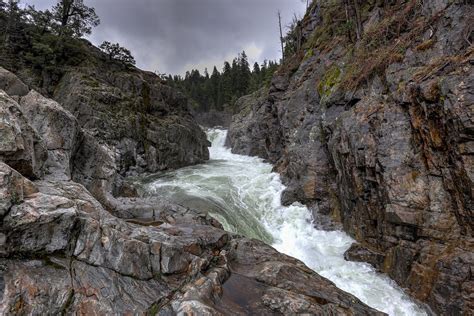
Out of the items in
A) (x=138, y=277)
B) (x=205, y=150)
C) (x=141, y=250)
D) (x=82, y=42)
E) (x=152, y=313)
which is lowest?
(x=152, y=313)

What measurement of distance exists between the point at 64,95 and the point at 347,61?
22.1 meters

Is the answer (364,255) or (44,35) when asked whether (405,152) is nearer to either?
(364,255)

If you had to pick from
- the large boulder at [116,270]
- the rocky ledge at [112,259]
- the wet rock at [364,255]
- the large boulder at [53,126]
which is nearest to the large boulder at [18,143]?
the rocky ledge at [112,259]

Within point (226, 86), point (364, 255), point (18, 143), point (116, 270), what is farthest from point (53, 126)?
point (226, 86)

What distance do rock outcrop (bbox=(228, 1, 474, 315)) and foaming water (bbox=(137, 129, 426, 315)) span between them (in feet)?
2.03

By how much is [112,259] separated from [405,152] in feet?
32.9

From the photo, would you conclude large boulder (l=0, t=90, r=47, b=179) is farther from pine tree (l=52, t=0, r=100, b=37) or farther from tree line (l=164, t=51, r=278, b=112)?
tree line (l=164, t=51, r=278, b=112)

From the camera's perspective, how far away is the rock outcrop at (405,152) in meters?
7.87

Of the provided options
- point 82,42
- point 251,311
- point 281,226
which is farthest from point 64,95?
point 251,311

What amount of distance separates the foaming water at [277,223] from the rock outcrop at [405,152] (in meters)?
0.62

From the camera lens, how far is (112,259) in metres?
5.28

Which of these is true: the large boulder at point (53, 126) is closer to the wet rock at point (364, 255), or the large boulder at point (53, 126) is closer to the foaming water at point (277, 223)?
the foaming water at point (277, 223)

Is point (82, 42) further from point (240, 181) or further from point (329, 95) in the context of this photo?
point (329, 95)

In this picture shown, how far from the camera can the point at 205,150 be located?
3241 cm
